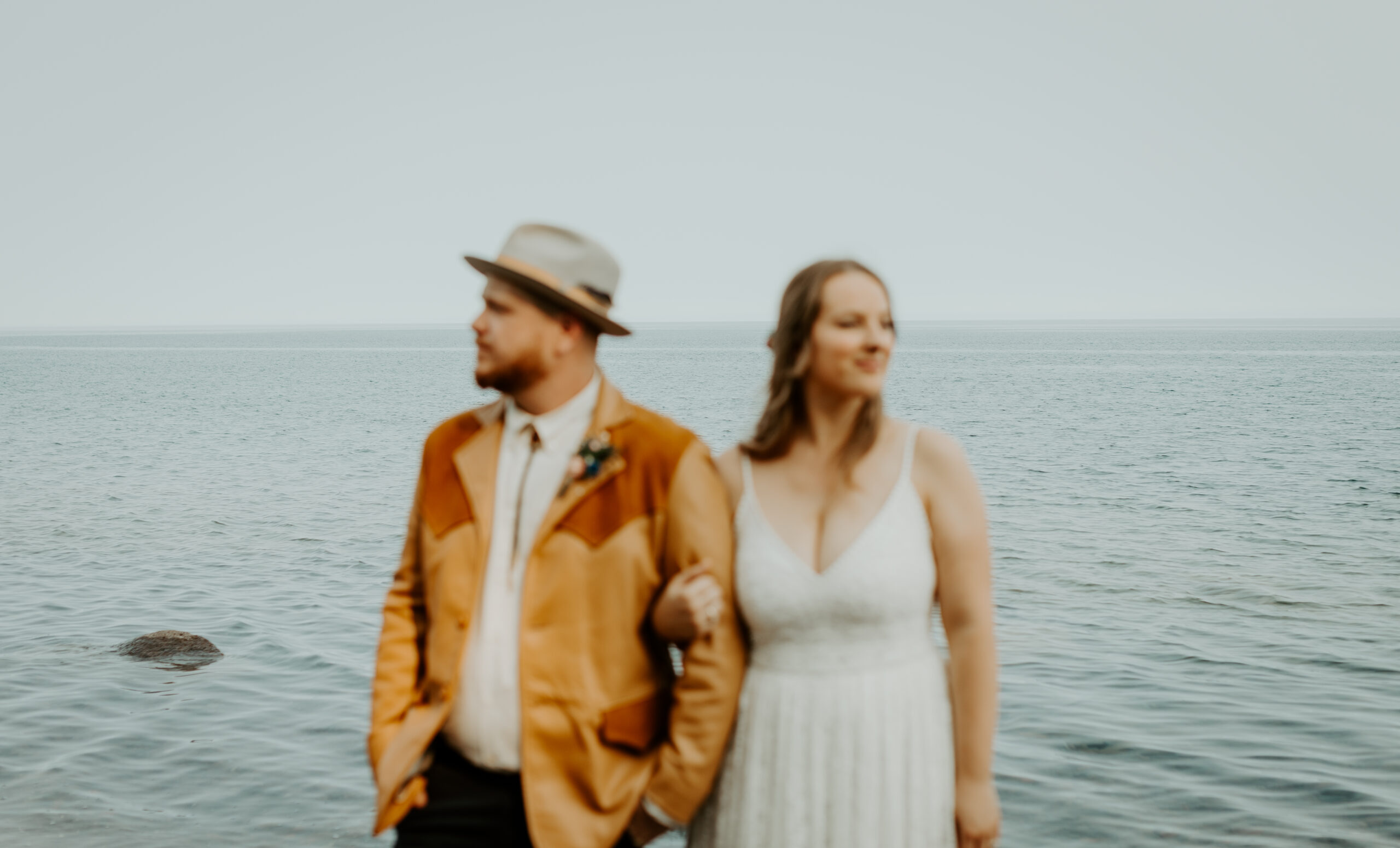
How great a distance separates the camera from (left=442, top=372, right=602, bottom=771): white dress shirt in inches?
117

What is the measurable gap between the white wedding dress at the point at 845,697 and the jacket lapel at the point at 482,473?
636 mm

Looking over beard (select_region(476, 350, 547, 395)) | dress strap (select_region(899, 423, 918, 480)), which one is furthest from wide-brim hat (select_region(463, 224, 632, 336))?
dress strap (select_region(899, 423, 918, 480))

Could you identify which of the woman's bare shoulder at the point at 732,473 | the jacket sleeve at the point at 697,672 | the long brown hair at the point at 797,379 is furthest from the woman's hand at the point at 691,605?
the long brown hair at the point at 797,379

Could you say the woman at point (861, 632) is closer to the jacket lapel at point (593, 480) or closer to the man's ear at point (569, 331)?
the jacket lapel at point (593, 480)

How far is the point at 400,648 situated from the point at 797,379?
125cm

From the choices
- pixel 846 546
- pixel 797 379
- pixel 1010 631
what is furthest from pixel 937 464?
pixel 1010 631

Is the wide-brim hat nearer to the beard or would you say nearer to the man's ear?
the man's ear

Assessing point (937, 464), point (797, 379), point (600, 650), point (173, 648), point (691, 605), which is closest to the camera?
point (691, 605)

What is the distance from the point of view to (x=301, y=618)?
43.4 ft

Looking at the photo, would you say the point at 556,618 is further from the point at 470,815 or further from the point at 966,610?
the point at 966,610

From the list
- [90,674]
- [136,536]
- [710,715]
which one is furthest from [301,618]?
[710,715]

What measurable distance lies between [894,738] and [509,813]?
3.18 ft

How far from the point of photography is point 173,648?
11.4m

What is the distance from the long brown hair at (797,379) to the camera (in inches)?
120
